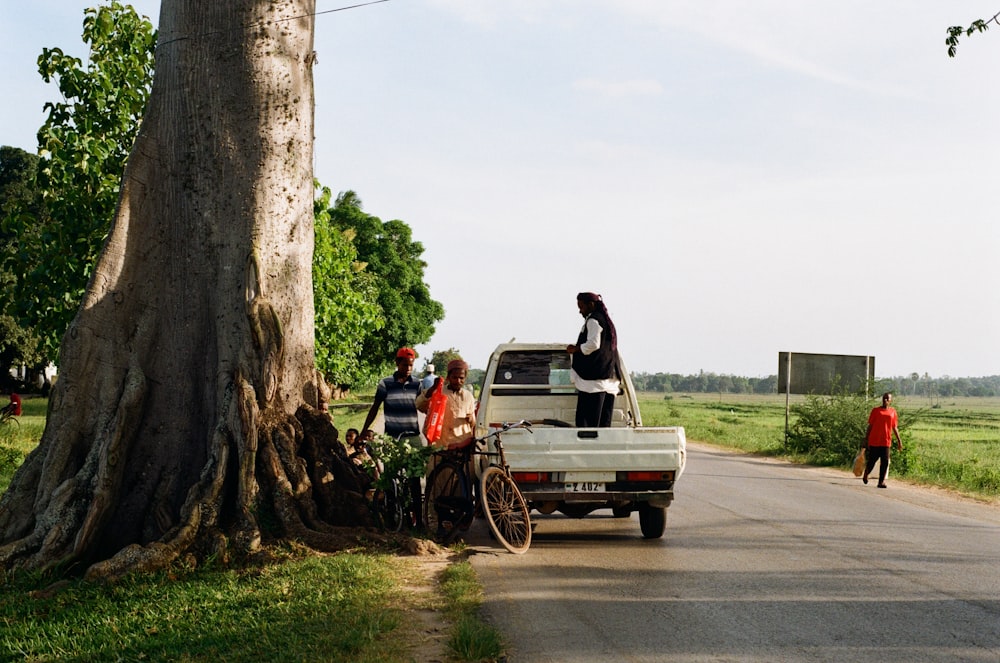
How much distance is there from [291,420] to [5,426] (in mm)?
19230

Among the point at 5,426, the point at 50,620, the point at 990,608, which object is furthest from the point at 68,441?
the point at 5,426

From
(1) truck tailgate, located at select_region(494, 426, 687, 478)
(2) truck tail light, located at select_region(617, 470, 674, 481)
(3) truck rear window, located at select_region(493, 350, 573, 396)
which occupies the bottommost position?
(2) truck tail light, located at select_region(617, 470, 674, 481)

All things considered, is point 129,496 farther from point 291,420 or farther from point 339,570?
point 339,570

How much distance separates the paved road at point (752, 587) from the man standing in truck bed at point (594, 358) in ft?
4.19

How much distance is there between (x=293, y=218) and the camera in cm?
1060

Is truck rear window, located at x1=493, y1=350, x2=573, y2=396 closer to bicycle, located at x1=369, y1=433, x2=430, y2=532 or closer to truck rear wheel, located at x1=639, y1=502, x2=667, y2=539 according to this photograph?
truck rear wheel, located at x1=639, y1=502, x2=667, y2=539

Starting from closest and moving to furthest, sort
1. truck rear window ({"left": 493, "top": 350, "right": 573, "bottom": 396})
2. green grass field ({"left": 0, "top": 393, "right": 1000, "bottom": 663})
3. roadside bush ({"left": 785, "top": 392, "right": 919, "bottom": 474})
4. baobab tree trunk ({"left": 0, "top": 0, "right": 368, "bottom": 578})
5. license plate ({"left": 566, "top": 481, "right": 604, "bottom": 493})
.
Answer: green grass field ({"left": 0, "top": 393, "right": 1000, "bottom": 663})
baobab tree trunk ({"left": 0, "top": 0, "right": 368, "bottom": 578})
license plate ({"left": 566, "top": 481, "right": 604, "bottom": 493})
truck rear window ({"left": 493, "top": 350, "right": 573, "bottom": 396})
roadside bush ({"left": 785, "top": 392, "right": 919, "bottom": 474})

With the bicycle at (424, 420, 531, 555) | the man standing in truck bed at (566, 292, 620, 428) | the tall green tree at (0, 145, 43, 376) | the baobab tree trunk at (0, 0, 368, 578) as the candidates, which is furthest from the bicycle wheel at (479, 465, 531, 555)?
the tall green tree at (0, 145, 43, 376)

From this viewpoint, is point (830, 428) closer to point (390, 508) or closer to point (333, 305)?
point (333, 305)

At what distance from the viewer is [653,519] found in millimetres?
11047

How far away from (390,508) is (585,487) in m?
1.84

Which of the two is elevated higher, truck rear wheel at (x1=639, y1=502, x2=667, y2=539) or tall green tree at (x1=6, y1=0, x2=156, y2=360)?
tall green tree at (x1=6, y1=0, x2=156, y2=360)

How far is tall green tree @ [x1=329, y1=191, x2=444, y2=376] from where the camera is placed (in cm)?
6712

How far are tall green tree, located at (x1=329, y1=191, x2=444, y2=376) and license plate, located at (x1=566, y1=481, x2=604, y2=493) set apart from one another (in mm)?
52748
